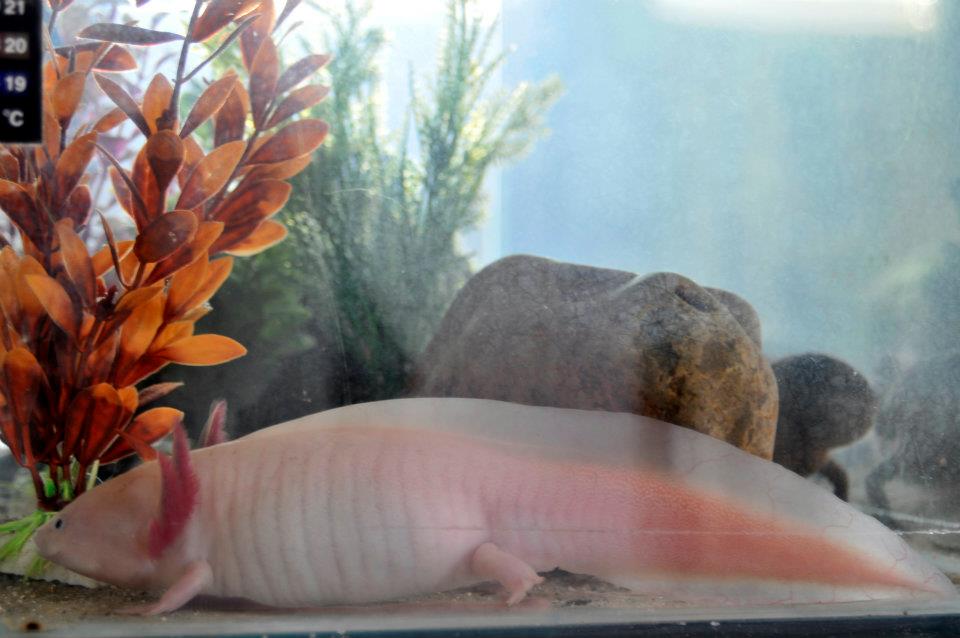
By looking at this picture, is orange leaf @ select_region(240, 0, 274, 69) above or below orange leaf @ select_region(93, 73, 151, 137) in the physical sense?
above

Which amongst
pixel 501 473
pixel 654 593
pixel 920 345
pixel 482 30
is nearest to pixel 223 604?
pixel 501 473

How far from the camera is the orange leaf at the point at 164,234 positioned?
132 cm

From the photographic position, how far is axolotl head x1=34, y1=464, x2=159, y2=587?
48.6 inches

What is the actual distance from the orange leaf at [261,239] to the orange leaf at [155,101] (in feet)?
0.95

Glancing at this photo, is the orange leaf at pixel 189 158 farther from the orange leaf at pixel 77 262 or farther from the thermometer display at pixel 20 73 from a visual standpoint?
the thermometer display at pixel 20 73

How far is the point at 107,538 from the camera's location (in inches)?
49.2

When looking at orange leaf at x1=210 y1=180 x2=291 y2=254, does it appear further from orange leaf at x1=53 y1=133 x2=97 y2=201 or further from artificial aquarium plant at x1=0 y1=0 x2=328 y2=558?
orange leaf at x1=53 y1=133 x2=97 y2=201

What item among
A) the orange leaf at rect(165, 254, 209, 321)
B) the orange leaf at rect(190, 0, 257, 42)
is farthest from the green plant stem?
the orange leaf at rect(190, 0, 257, 42)

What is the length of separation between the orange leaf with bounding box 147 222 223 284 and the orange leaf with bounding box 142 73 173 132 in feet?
0.78

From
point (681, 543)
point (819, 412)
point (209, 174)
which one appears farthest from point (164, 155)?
point (819, 412)

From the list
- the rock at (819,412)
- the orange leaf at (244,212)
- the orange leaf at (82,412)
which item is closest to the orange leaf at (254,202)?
the orange leaf at (244,212)

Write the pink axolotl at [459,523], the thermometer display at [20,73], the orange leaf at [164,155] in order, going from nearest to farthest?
the thermometer display at [20,73] → the pink axolotl at [459,523] → the orange leaf at [164,155]

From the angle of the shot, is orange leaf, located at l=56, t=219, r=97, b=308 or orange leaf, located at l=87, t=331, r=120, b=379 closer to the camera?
orange leaf, located at l=56, t=219, r=97, b=308

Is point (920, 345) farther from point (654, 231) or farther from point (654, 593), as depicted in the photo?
point (654, 593)
